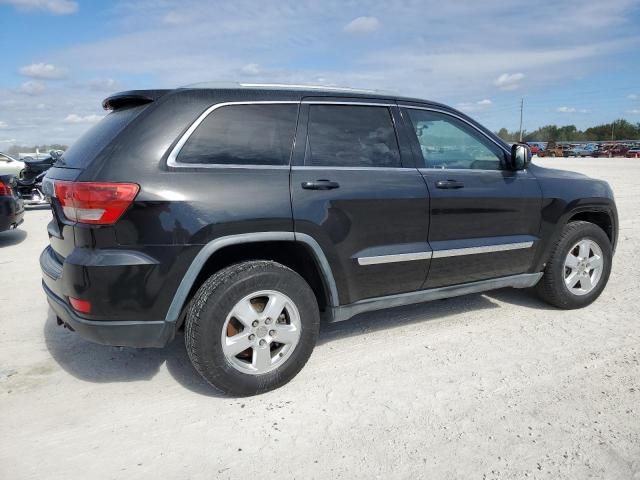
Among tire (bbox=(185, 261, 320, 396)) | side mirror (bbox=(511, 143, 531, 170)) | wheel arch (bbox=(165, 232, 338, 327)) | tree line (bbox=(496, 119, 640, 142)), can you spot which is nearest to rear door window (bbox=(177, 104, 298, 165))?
wheel arch (bbox=(165, 232, 338, 327))

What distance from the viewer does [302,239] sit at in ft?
9.61

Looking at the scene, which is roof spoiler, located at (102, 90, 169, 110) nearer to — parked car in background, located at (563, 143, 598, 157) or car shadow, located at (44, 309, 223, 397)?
car shadow, located at (44, 309, 223, 397)

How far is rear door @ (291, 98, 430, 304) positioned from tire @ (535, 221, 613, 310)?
57.1 inches

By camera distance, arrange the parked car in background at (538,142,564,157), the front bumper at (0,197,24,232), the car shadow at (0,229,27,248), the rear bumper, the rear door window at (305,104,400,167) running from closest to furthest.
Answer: the rear bumper
the rear door window at (305,104,400,167)
the front bumper at (0,197,24,232)
the car shadow at (0,229,27,248)
the parked car in background at (538,142,564,157)

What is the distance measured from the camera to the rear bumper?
263cm

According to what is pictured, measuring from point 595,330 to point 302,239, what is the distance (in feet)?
8.56

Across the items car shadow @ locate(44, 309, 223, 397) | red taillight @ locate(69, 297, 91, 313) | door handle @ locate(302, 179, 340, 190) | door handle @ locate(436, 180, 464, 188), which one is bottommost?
car shadow @ locate(44, 309, 223, 397)

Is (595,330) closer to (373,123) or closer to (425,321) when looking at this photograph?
(425,321)

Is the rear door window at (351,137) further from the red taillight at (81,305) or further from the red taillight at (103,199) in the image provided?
the red taillight at (81,305)

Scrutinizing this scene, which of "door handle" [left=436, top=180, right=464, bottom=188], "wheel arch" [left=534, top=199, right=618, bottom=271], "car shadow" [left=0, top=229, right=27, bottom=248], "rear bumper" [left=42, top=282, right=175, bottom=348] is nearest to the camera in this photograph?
"rear bumper" [left=42, top=282, right=175, bottom=348]

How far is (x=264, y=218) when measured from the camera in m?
2.80

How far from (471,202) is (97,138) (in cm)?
263

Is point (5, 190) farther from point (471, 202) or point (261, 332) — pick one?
point (471, 202)

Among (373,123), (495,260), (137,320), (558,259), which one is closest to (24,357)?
(137,320)
